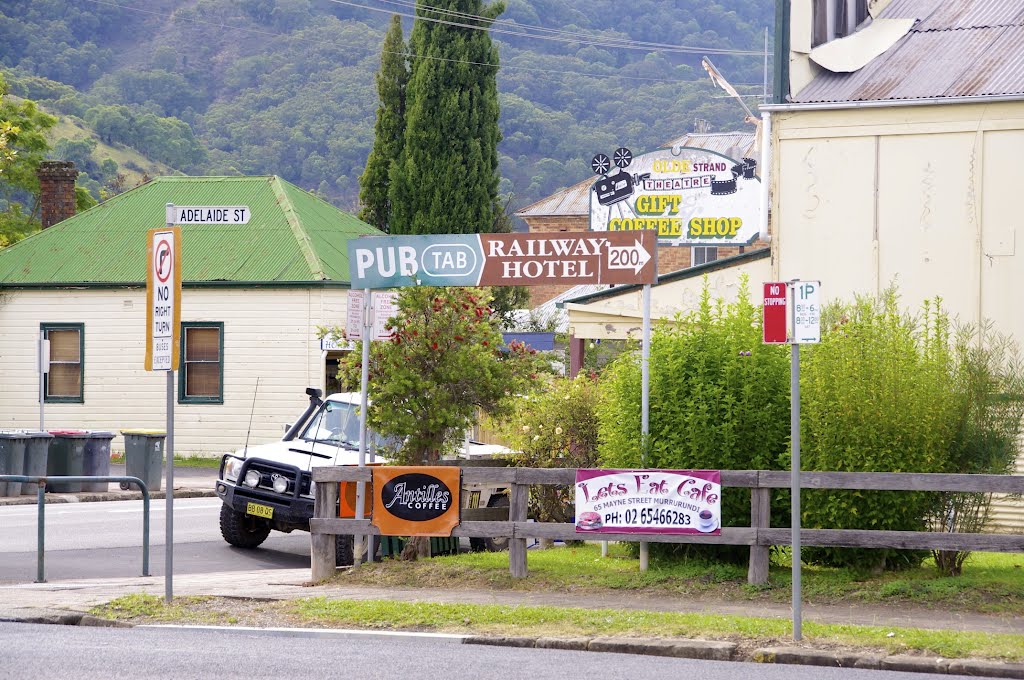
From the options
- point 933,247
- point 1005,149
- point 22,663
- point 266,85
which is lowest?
point 22,663

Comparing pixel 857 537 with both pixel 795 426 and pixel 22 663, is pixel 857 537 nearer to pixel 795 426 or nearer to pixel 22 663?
pixel 795 426

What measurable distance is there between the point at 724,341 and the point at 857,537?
2057 mm

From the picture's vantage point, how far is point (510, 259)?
1304cm

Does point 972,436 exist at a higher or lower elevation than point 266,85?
lower

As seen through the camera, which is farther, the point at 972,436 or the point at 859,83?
the point at 859,83

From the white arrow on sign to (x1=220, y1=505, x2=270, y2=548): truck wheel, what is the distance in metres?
5.96

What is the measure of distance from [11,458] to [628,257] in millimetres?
13030

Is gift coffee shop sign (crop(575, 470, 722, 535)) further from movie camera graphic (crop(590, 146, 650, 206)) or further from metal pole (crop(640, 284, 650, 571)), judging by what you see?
movie camera graphic (crop(590, 146, 650, 206))

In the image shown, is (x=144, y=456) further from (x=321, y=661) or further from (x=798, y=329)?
(x=798, y=329)

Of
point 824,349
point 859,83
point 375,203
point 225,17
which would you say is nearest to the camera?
point 824,349

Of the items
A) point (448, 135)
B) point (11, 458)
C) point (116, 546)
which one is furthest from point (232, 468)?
point (448, 135)

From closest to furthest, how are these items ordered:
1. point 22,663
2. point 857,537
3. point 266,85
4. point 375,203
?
point 22,663
point 857,537
point 375,203
point 266,85

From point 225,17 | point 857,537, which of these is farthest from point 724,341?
point 225,17

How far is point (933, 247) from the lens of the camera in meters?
16.7
